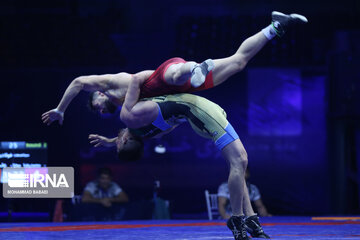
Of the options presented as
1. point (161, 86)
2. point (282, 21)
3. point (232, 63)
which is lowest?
point (161, 86)

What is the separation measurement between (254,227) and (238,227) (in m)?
0.22

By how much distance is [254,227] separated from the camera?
3621 millimetres

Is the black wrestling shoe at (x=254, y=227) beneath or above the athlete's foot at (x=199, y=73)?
beneath

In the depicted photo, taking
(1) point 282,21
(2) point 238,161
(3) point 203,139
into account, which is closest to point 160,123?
(2) point 238,161

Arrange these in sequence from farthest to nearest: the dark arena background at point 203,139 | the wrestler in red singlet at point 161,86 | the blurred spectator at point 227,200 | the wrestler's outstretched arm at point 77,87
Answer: the dark arena background at point 203,139 → the blurred spectator at point 227,200 → the wrestler's outstretched arm at point 77,87 → the wrestler in red singlet at point 161,86

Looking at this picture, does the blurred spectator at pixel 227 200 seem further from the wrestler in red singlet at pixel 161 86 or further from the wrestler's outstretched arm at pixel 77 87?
the wrestler in red singlet at pixel 161 86

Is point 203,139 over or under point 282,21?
under

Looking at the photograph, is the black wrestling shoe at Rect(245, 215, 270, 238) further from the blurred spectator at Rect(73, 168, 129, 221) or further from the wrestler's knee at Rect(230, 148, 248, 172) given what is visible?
the blurred spectator at Rect(73, 168, 129, 221)

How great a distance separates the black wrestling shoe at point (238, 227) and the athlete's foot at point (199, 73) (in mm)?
903

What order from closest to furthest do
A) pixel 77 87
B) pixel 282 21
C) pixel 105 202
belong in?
pixel 282 21
pixel 77 87
pixel 105 202

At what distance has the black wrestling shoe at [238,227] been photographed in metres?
3.41

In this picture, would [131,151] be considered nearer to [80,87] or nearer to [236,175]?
[236,175]

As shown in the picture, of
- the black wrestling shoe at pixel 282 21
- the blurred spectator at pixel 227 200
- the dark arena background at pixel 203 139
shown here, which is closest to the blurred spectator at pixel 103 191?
the blurred spectator at pixel 227 200

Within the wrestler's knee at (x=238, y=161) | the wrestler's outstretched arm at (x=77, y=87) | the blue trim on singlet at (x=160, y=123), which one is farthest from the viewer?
the wrestler's outstretched arm at (x=77, y=87)
